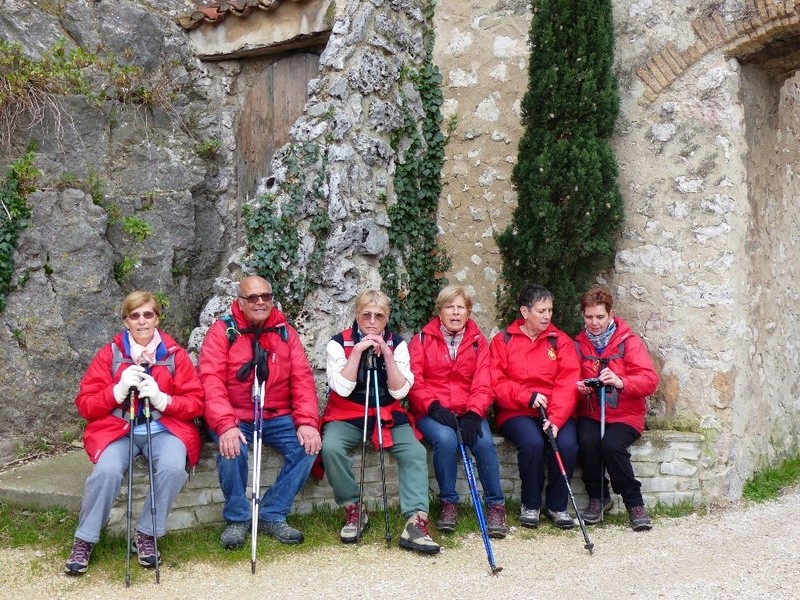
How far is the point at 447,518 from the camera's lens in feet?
15.9

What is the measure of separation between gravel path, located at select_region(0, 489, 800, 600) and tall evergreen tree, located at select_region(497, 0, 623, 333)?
168 cm

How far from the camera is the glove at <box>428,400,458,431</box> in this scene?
4.90m

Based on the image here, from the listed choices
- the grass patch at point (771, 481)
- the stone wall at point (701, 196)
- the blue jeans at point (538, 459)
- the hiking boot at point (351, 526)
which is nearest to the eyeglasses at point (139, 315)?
the hiking boot at point (351, 526)

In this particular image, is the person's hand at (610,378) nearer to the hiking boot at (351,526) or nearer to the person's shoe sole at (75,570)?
the hiking boot at (351,526)

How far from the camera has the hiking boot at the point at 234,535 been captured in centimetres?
451

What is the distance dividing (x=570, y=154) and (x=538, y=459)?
2.11 metres

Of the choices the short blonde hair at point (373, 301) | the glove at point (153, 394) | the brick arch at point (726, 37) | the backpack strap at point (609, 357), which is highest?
the brick arch at point (726, 37)

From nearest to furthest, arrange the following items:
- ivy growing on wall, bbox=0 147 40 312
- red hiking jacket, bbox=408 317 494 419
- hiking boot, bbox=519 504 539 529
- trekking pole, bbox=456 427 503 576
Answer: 1. trekking pole, bbox=456 427 503 576
2. hiking boot, bbox=519 504 539 529
3. red hiking jacket, bbox=408 317 494 419
4. ivy growing on wall, bbox=0 147 40 312

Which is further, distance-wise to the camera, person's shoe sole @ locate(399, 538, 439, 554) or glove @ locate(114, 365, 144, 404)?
person's shoe sole @ locate(399, 538, 439, 554)

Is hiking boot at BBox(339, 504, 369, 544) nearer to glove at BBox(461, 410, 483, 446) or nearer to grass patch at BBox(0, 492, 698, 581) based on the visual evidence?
grass patch at BBox(0, 492, 698, 581)

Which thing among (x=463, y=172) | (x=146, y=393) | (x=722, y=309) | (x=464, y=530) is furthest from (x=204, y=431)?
(x=722, y=309)

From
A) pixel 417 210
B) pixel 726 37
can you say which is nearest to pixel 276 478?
pixel 417 210

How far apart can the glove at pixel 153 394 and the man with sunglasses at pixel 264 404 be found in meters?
0.28

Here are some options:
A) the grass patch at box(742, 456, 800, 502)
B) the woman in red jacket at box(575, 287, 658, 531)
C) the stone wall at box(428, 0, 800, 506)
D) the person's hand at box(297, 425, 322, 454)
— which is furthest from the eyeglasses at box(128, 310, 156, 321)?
the grass patch at box(742, 456, 800, 502)
